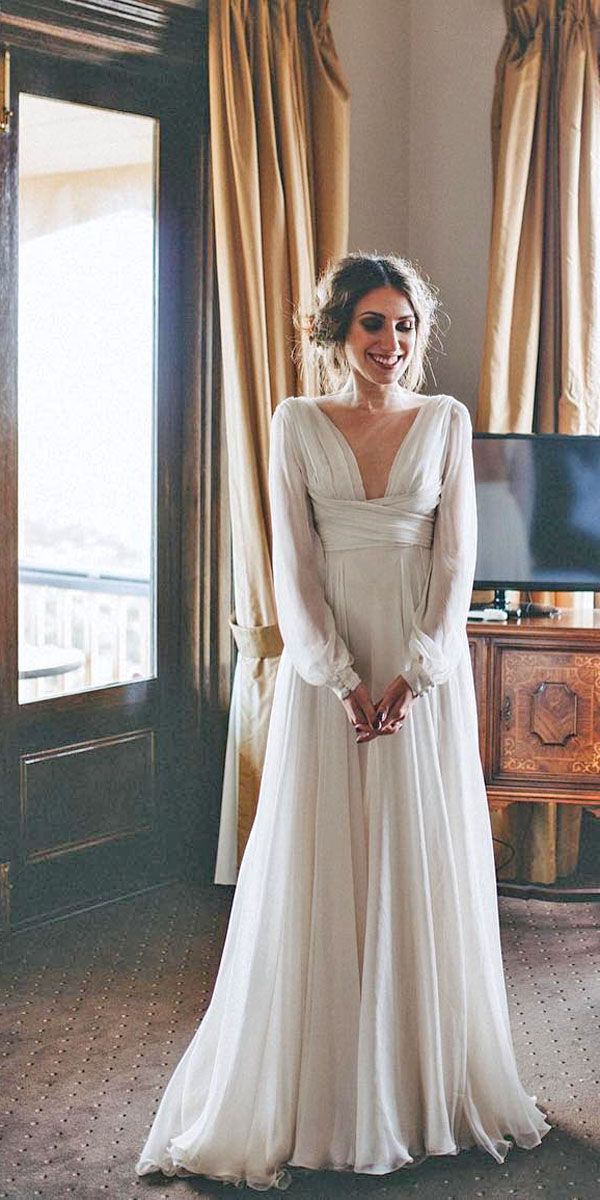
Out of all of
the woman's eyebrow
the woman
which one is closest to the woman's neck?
the woman

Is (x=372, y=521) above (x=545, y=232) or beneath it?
beneath

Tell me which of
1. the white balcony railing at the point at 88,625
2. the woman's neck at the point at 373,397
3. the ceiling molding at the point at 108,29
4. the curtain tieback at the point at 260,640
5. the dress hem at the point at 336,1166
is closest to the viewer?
the dress hem at the point at 336,1166

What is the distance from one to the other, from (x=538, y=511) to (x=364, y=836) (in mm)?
1496

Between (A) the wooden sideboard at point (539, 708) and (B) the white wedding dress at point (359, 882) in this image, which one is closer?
(B) the white wedding dress at point (359, 882)

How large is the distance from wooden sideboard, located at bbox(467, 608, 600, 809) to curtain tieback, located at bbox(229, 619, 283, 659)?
0.55 m

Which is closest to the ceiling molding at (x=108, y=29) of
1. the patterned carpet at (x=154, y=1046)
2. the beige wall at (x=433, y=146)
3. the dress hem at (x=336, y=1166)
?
the beige wall at (x=433, y=146)

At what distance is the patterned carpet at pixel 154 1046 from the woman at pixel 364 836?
6 centimetres

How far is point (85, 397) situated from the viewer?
11.6 ft

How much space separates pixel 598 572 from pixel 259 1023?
1717 millimetres

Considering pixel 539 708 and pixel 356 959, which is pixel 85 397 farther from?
pixel 356 959

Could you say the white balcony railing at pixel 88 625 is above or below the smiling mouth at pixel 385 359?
below

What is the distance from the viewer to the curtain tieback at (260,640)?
359cm

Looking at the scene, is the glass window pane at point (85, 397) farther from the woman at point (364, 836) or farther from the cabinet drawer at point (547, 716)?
the woman at point (364, 836)

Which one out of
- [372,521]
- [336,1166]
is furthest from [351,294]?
[336,1166]
